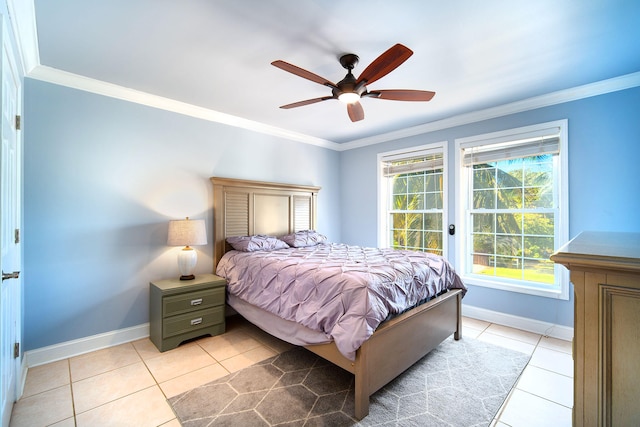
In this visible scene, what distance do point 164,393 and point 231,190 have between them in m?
2.23

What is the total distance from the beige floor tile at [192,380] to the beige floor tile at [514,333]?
283cm

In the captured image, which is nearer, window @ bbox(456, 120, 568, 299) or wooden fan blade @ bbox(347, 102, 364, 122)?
wooden fan blade @ bbox(347, 102, 364, 122)

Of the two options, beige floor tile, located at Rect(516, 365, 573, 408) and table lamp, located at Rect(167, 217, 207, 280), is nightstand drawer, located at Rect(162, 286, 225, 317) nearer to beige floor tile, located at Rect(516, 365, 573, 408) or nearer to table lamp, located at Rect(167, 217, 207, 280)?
table lamp, located at Rect(167, 217, 207, 280)

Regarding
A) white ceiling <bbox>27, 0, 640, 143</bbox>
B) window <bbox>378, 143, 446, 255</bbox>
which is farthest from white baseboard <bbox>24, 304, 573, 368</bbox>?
white ceiling <bbox>27, 0, 640, 143</bbox>

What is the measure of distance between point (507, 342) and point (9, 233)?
4.12 m

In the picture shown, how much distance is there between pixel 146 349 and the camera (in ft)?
8.82

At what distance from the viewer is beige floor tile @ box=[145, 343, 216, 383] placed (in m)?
2.27

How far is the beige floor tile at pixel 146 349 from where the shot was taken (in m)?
2.57

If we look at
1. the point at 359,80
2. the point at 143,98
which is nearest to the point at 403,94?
the point at 359,80

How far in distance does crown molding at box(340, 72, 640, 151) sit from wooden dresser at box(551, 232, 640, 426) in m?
2.91

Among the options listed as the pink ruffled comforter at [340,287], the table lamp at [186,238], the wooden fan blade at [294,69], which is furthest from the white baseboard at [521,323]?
the table lamp at [186,238]

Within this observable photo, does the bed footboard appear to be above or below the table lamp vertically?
below

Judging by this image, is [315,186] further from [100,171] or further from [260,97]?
[100,171]

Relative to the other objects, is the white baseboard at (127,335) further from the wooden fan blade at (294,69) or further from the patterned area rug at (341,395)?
the wooden fan blade at (294,69)
